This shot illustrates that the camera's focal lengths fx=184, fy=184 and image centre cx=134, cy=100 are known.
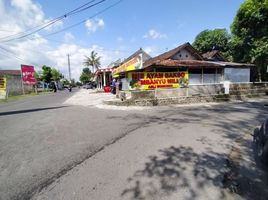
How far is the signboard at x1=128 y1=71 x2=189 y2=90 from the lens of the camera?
1245cm

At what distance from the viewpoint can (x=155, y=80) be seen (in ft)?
42.2

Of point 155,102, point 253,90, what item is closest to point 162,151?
point 155,102

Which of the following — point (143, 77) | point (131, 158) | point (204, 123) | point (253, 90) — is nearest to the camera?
point (131, 158)

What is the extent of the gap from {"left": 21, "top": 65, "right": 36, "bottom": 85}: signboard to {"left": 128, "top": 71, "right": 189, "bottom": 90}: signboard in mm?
29032

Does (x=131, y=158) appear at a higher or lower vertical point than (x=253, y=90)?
lower

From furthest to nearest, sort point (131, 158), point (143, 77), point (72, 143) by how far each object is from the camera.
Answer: point (143, 77)
point (72, 143)
point (131, 158)

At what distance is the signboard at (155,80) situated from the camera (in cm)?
1245

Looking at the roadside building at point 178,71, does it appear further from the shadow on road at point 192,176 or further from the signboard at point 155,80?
the shadow on road at point 192,176

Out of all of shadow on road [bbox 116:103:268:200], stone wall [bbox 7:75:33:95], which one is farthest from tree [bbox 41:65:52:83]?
shadow on road [bbox 116:103:268:200]

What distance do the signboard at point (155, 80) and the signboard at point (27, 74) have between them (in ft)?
95.2

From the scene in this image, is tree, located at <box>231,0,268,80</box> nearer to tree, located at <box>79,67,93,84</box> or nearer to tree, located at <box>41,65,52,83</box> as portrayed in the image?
tree, located at <box>41,65,52,83</box>

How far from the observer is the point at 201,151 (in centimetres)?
447

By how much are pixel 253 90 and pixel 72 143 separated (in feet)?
51.8

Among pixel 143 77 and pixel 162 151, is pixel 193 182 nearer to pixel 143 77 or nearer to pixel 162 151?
pixel 162 151
